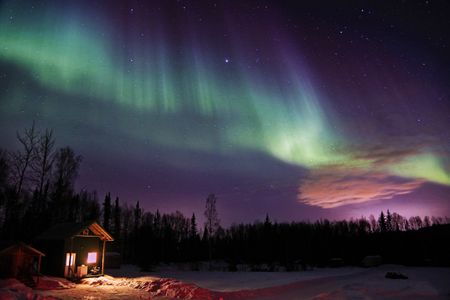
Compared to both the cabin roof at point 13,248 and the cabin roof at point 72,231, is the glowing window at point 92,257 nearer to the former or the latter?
the cabin roof at point 72,231

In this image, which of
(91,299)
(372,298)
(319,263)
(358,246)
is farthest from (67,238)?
(358,246)

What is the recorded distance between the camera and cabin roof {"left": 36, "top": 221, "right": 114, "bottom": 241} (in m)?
25.5

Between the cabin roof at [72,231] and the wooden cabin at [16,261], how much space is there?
3473mm

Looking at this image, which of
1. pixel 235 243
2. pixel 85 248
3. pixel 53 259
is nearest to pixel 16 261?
pixel 53 259

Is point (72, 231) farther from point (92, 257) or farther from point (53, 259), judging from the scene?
point (92, 257)

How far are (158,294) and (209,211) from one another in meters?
40.0

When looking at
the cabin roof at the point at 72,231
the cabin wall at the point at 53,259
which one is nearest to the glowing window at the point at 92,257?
the cabin roof at the point at 72,231

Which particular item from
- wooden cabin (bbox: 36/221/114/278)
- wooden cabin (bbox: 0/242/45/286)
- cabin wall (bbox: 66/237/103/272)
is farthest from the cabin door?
wooden cabin (bbox: 0/242/45/286)

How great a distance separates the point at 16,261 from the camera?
21.2 meters

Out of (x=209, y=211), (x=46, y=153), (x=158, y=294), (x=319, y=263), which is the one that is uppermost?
(x=46, y=153)

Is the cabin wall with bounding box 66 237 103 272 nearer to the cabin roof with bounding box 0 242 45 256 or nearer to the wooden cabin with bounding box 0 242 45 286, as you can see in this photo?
the cabin roof with bounding box 0 242 45 256

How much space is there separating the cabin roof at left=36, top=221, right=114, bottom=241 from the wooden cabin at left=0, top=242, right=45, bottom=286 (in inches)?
137

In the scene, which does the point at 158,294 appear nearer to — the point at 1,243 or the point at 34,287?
the point at 34,287

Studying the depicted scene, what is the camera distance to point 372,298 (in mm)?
19766
